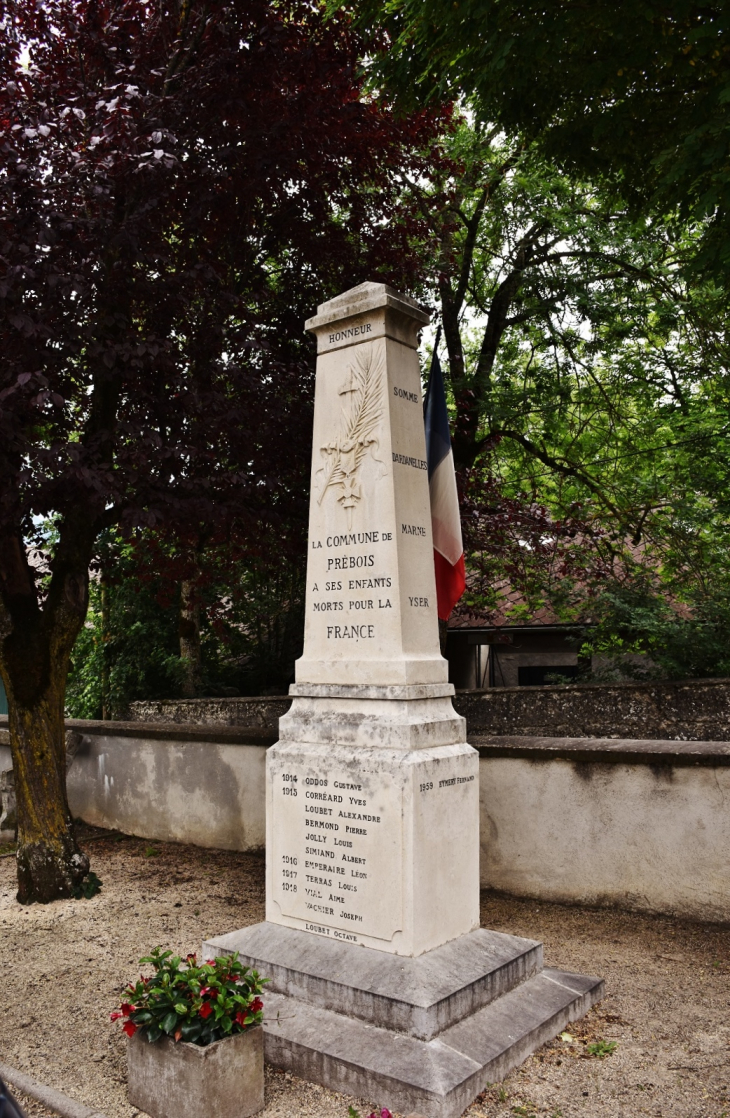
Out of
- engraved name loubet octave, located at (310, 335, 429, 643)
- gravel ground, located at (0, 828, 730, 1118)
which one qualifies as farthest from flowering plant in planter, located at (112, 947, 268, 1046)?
engraved name loubet octave, located at (310, 335, 429, 643)

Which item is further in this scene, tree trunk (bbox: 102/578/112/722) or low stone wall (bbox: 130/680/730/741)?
tree trunk (bbox: 102/578/112/722)

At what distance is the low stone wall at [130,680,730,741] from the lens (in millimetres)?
8430

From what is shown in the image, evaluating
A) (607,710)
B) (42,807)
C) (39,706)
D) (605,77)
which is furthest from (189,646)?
(605,77)

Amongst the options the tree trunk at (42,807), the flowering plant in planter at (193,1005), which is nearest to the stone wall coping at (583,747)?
the tree trunk at (42,807)

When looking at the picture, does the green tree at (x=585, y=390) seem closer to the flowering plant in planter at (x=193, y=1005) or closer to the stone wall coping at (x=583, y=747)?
the stone wall coping at (x=583, y=747)

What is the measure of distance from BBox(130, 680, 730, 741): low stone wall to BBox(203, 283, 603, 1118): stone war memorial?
431cm

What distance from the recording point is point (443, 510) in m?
5.34

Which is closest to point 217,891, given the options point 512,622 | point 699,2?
point 699,2

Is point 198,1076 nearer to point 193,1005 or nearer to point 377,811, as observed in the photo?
point 193,1005

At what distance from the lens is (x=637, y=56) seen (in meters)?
4.70

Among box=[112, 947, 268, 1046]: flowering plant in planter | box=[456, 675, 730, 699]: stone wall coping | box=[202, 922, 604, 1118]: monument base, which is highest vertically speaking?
box=[456, 675, 730, 699]: stone wall coping

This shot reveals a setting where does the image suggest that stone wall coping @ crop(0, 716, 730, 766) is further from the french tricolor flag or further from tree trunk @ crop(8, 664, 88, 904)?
tree trunk @ crop(8, 664, 88, 904)

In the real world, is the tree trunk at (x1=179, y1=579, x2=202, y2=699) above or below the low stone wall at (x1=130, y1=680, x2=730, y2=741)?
above

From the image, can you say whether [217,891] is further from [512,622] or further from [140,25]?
[512,622]
